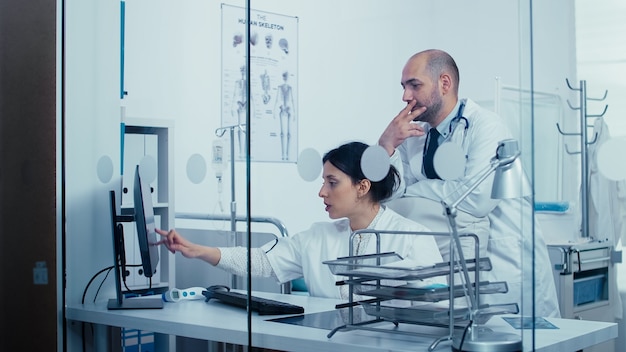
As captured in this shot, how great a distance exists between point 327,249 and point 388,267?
44 centimetres

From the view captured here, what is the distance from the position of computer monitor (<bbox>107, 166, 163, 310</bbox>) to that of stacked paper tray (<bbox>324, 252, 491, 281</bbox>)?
2.29 feet

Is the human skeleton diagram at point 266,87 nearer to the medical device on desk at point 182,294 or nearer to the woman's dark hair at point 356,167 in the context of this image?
the woman's dark hair at point 356,167

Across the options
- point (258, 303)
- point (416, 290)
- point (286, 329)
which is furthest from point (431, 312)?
point (258, 303)

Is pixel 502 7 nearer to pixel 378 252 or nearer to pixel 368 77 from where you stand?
Result: pixel 368 77

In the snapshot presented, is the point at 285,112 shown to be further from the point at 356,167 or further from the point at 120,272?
the point at 120,272

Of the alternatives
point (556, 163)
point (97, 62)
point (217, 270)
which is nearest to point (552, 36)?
point (556, 163)

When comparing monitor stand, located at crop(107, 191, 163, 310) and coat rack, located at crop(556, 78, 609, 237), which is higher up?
coat rack, located at crop(556, 78, 609, 237)

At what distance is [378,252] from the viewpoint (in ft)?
7.05

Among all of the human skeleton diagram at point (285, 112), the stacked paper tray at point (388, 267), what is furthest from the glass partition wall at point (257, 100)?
the stacked paper tray at point (388, 267)

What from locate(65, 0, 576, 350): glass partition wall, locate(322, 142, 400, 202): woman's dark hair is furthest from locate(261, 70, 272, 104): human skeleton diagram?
locate(322, 142, 400, 202): woman's dark hair

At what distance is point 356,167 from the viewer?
2.20 metres

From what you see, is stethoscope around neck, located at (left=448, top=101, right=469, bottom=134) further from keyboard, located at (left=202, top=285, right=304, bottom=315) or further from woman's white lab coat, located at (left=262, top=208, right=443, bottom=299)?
keyboard, located at (left=202, top=285, right=304, bottom=315)

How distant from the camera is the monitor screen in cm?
260

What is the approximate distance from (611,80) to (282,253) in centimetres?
108
